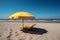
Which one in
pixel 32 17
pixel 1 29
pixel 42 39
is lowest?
pixel 42 39

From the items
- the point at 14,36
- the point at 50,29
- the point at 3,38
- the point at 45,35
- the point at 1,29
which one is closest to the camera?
the point at 3,38

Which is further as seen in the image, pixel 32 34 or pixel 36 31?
pixel 36 31

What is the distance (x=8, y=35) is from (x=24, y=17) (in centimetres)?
200

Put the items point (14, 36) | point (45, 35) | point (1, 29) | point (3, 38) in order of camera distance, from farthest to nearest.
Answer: point (1, 29) < point (45, 35) < point (14, 36) < point (3, 38)

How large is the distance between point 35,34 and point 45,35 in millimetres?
883

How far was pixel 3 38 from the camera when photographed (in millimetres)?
8484

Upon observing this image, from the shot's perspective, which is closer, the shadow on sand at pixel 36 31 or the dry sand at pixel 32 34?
the dry sand at pixel 32 34

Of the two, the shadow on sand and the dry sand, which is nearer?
the dry sand

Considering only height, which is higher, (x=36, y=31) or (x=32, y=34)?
(x=36, y=31)

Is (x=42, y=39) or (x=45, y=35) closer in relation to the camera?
(x=42, y=39)

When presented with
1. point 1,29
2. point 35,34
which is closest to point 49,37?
point 35,34

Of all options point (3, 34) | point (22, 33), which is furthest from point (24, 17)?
point (3, 34)

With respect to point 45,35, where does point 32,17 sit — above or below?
above

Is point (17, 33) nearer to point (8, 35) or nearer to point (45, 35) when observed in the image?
point (8, 35)
